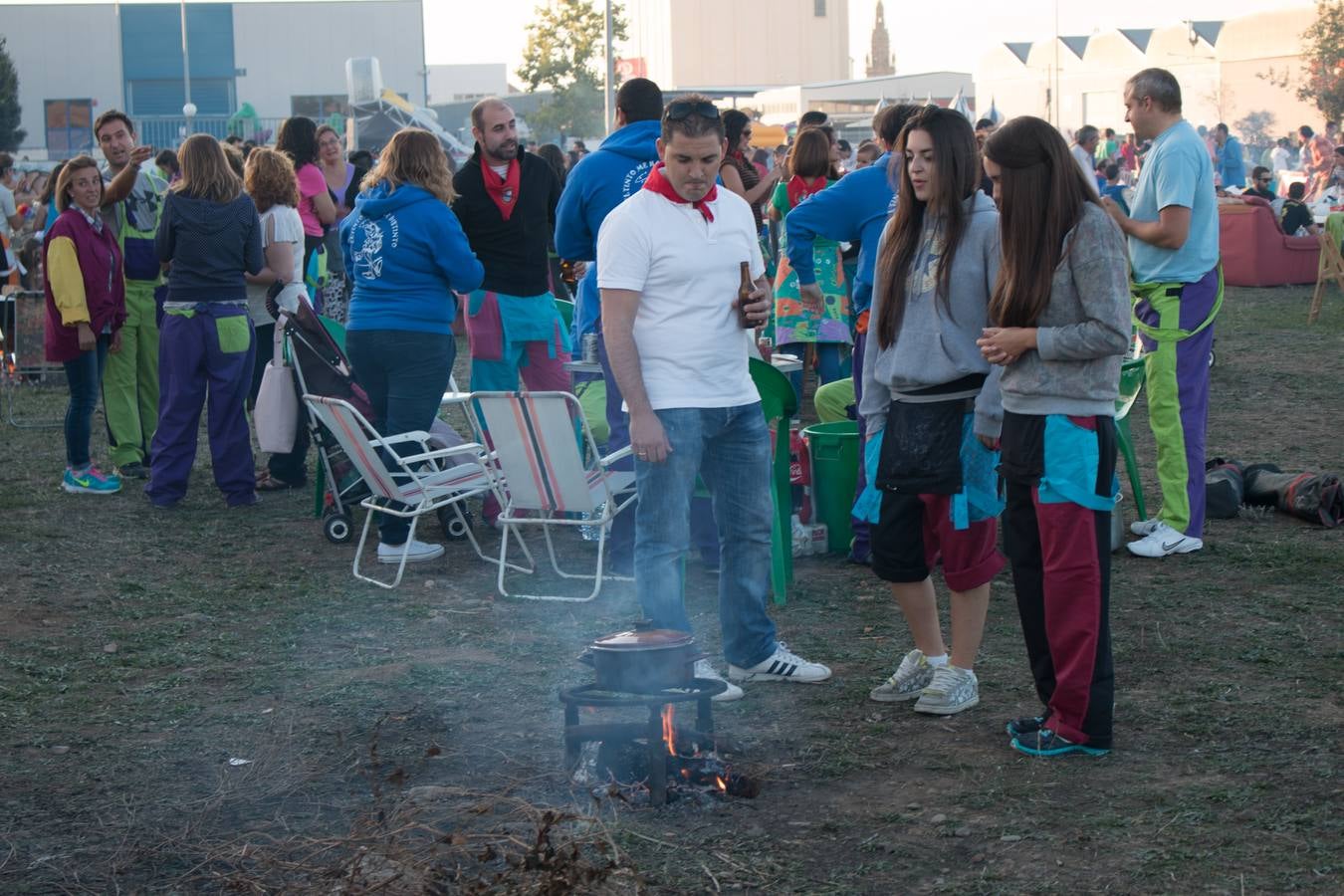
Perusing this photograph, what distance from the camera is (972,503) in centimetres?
466

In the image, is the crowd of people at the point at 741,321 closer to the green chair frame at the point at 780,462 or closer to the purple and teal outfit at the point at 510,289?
the purple and teal outfit at the point at 510,289

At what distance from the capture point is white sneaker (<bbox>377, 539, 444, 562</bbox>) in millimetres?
7199

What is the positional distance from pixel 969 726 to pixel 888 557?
571 mm

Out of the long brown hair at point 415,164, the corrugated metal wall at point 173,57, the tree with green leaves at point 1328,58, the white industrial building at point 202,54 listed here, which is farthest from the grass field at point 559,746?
the corrugated metal wall at point 173,57

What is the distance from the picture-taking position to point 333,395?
7.68m

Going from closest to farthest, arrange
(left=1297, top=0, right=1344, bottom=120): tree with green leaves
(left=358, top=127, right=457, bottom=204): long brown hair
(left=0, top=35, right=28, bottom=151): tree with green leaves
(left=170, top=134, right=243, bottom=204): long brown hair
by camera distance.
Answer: (left=358, top=127, right=457, bottom=204): long brown hair → (left=170, top=134, right=243, bottom=204): long brown hair → (left=1297, top=0, right=1344, bottom=120): tree with green leaves → (left=0, top=35, right=28, bottom=151): tree with green leaves

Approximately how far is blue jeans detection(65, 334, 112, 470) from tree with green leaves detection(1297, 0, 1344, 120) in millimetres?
49705

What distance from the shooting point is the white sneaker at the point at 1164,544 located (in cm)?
672

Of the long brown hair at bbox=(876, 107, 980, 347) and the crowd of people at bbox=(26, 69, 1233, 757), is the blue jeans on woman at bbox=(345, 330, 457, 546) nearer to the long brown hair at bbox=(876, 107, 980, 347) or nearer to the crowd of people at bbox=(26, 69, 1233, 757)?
the crowd of people at bbox=(26, 69, 1233, 757)

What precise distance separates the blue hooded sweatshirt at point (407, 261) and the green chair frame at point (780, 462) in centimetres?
171

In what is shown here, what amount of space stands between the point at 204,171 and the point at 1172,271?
499 cm

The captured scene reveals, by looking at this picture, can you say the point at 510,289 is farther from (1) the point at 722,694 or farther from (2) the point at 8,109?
(2) the point at 8,109

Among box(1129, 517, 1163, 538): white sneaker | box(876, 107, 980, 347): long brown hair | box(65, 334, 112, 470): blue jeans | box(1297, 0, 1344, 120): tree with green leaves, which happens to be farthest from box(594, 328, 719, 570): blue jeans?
box(1297, 0, 1344, 120): tree with green leaves

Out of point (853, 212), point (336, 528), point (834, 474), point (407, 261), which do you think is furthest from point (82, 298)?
point (853, 212)
